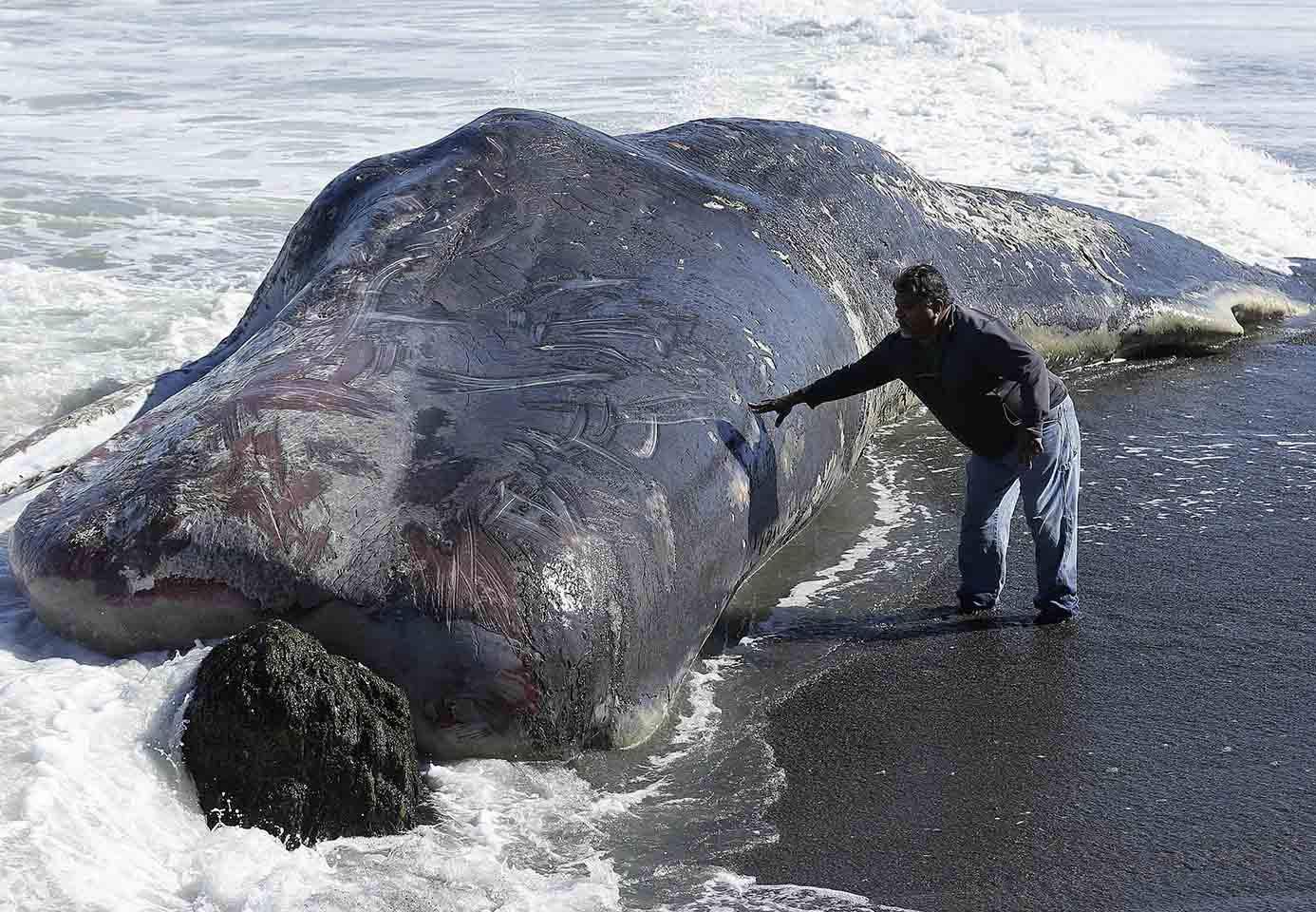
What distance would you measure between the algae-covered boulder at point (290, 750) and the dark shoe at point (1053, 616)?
96.6 inches

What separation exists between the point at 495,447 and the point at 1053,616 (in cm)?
207

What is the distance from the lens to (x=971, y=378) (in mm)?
5156

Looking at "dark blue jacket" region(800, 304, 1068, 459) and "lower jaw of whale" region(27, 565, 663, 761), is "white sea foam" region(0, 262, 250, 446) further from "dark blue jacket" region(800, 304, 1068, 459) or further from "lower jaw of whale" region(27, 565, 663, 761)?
"dark blue jacket" region(800, 304, 1068, 459)

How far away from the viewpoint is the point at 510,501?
14.7 ft

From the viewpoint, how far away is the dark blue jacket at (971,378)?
5078 mm

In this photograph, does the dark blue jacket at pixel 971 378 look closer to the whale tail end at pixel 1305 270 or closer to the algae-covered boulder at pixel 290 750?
the algae-covered boulder at pixel 290 750

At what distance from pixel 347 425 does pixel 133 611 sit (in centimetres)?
81

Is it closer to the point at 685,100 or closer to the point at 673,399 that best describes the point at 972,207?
the point at 673,399

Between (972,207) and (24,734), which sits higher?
(972,207)

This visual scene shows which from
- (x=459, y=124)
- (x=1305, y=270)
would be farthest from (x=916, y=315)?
(x=459, y=124)

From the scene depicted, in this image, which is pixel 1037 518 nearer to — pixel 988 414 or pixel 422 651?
pixel 988 414

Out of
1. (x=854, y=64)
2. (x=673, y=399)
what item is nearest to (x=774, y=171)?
(x=673, y=399)

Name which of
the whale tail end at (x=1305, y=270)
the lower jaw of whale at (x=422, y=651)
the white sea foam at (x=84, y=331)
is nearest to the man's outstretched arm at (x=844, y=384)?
the lower jaw of whale at (x=422, y=651)

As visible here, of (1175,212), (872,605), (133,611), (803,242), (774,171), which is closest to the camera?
(133,611)
